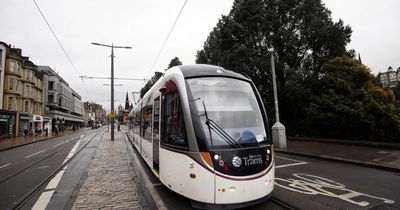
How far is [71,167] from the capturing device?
33.2ft

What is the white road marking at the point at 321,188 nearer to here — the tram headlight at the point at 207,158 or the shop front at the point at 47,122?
the tram headlight at the point at 207,158

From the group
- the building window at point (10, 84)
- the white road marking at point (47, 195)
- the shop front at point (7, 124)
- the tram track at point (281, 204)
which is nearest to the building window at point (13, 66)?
the building window at point (10, 84)

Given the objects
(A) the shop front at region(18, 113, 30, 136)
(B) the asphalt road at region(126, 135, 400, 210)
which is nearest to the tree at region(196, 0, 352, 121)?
(B) the asphalt road at region(126, 135, 400, 210)

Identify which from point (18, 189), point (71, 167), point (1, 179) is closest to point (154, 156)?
point (18, 189)

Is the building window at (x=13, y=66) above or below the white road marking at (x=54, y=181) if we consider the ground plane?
above

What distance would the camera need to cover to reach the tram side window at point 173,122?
16.9 feet

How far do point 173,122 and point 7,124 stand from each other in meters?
39.4

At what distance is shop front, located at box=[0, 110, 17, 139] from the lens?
33906mm

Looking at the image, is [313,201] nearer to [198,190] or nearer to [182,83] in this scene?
[198,190]

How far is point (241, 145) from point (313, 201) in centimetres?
210

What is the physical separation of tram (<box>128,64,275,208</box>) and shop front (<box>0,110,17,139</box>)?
37378 mm

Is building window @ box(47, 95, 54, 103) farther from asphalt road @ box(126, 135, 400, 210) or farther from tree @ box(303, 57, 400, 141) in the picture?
asphalt road @ box(126, 135, 400, 210)

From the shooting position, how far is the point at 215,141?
4738 millimetres

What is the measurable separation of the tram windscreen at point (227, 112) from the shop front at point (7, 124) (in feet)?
125
